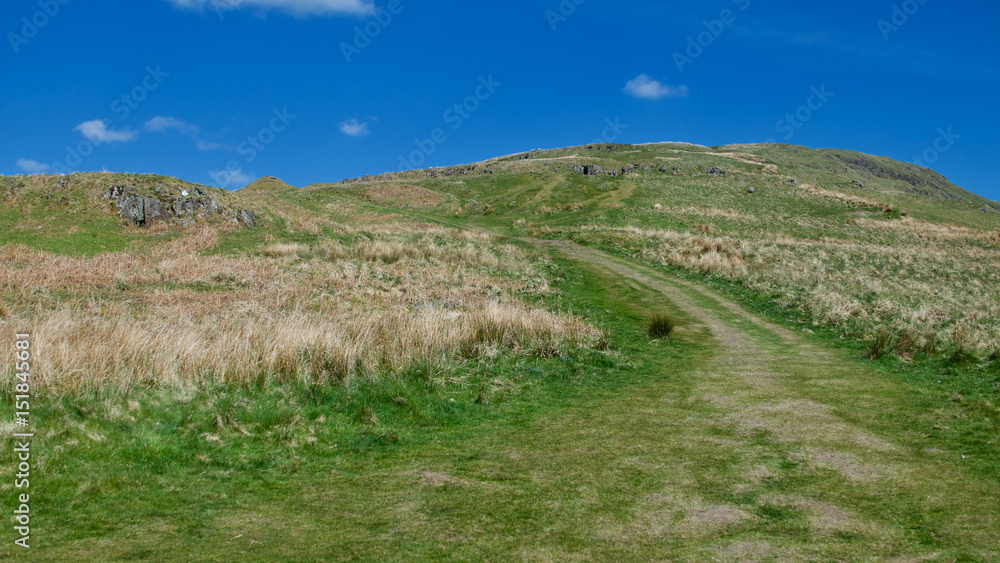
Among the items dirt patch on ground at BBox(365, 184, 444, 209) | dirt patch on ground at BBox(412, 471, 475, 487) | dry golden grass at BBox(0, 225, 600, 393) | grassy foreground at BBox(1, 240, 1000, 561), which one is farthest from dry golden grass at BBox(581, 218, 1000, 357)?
dirt patch on ground at BBox(365, 184, 444, 209)

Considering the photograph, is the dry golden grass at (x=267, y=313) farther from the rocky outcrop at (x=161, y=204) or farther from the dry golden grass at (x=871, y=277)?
the dry golden grass at (x=871, y=277)

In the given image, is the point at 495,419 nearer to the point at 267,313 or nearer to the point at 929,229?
the point at 267,313

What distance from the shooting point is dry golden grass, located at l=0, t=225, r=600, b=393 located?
7805 mm

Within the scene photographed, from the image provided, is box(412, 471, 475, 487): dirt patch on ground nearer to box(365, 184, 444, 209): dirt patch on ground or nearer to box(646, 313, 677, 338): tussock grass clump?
box(646, 313, 677, 338): tussock grass clump

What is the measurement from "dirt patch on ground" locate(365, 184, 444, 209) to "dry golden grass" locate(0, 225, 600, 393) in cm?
3707

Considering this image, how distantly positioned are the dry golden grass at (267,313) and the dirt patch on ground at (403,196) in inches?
1460

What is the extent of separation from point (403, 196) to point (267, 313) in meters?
56.0

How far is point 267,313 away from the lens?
1206 centimetres

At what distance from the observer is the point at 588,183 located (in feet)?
226

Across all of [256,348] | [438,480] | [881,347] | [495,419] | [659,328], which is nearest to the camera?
[438,480]

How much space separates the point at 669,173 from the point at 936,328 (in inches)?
3203

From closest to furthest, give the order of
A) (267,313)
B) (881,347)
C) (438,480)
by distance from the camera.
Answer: (438,480) → (881,347) → (267,313)

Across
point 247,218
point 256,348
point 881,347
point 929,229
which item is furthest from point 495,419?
point 929,229

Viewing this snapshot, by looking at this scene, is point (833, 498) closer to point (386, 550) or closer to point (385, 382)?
point (386, 550)
